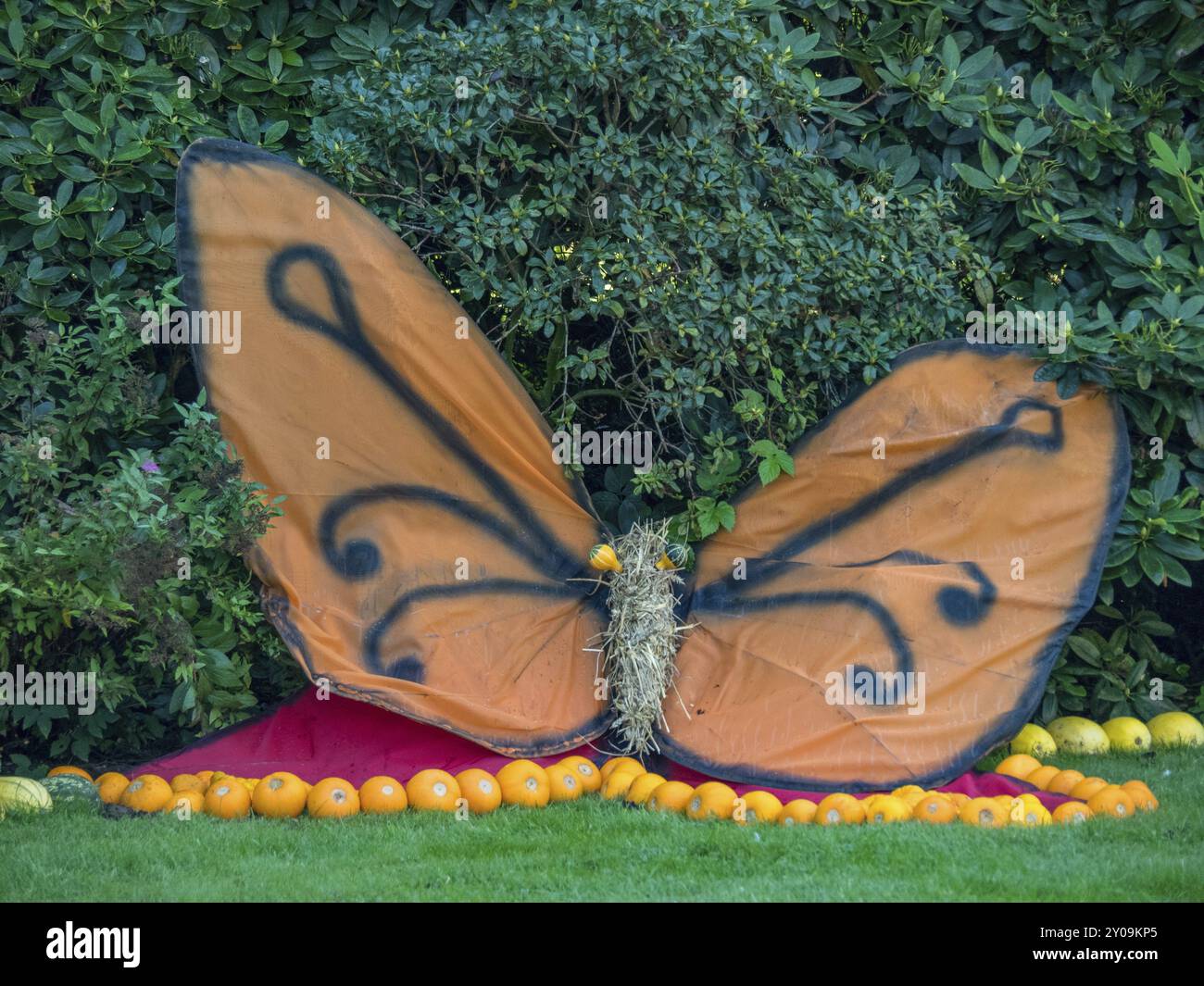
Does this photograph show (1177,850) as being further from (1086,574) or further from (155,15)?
(155,15)

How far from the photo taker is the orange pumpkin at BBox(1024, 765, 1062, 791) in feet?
17.5

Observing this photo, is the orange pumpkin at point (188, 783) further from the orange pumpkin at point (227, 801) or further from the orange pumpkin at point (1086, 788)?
the orange pumpkin at point (1086, 788)

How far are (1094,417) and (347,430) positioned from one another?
3.07 meters

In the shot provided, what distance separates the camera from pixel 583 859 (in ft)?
14.7

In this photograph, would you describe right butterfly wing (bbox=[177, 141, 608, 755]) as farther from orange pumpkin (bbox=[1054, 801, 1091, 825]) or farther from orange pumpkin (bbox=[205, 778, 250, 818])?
orange pumpkin (bbox=[1054, 801, 1091, 825])

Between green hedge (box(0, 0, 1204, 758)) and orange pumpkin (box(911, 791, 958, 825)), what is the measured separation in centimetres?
154

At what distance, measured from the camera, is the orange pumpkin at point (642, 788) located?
5.14 metres

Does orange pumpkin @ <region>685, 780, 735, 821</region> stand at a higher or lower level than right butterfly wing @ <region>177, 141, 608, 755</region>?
lower

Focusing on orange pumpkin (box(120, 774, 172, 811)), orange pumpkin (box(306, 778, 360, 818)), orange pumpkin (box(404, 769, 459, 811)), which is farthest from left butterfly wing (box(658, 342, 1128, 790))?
orange pumpkin (box(120, 774, 172, 811))

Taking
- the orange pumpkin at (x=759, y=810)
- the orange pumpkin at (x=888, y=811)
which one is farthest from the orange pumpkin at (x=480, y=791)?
the orange pumpkin at (x=888, y=811)

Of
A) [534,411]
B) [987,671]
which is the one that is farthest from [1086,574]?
[534,411]

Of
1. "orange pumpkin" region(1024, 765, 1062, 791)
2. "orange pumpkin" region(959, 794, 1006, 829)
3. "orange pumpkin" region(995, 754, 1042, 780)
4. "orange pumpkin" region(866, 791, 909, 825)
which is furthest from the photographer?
"orange pumpkin" region(995, 754, 1042, 780)

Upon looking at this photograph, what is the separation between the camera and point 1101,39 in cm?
652

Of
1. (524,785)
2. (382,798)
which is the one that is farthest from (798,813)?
(382,798)
